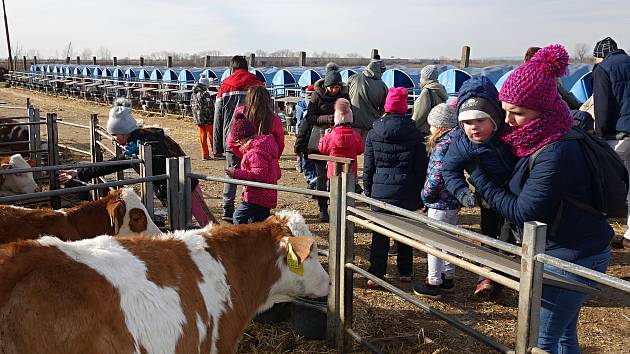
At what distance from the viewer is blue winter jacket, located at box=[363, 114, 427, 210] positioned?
15.6 feet

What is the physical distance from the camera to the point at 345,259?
3559 millimetres

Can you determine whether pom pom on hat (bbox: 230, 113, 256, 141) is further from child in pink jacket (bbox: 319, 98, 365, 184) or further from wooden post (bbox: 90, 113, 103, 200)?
wooden post (bbox: 90, 113, 103, 200)

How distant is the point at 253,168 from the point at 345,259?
139 cm

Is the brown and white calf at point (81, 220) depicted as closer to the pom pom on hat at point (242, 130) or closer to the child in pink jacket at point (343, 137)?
the pom pom on hat at point (242, 130)

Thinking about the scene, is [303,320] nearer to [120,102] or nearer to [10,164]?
[120,102]

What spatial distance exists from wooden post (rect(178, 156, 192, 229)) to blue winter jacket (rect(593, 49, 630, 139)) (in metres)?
3.92

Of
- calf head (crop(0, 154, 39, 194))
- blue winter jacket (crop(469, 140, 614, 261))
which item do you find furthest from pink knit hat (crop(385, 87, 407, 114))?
calf head (crop(0, 154, 39, 194))

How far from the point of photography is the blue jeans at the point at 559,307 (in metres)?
2.51

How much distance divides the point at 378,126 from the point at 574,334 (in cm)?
260

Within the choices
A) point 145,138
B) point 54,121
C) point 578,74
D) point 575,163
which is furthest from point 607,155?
point 578,74

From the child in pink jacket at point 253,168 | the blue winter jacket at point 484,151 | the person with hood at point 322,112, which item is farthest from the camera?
the person with hood at point 322,112

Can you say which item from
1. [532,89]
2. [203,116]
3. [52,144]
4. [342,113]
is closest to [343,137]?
[342,113]

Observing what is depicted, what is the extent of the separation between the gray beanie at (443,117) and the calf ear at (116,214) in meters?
2.61

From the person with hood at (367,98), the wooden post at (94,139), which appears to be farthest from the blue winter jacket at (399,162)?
the wooden post at (94,139)
